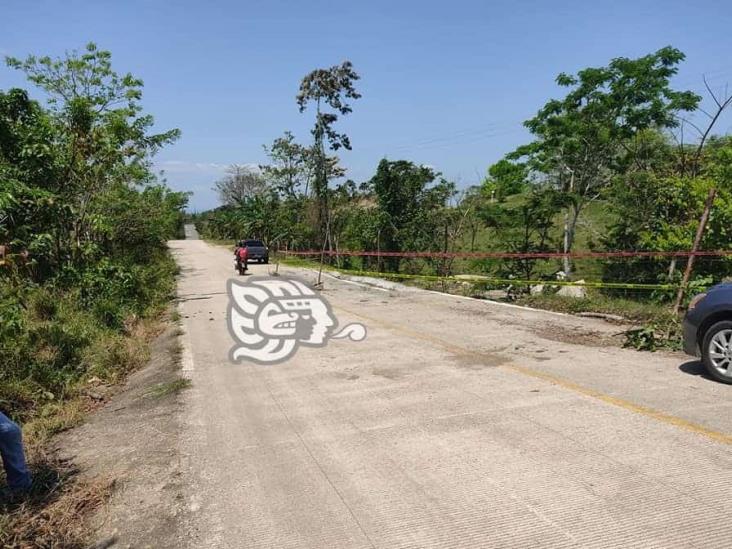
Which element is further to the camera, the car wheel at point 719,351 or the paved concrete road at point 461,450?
the car wheel at point 719,351

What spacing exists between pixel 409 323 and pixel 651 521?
7.86m

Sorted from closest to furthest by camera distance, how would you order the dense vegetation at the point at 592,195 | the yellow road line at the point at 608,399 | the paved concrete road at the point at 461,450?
the paved concrete road at the point at 461,450
the yellow road line at the point at 608,399
the dense vegetation at the point at 592,195

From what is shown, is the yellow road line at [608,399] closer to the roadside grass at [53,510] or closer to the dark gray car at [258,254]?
the roadside grass at [53,510]

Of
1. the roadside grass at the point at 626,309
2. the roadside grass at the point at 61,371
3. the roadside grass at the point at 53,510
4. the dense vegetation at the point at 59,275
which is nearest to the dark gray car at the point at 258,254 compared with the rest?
the dense vegetation at the point at 59,275

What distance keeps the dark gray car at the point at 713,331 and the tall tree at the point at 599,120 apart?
13.4m

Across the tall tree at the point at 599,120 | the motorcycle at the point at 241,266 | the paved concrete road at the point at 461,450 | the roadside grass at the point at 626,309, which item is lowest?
the paved concrete road at the point at 461,450

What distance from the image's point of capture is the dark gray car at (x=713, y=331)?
20.2ft

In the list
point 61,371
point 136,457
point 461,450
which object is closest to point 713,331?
point 461,450

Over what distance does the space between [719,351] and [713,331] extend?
235 mm

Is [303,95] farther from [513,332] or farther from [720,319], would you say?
[720,319]

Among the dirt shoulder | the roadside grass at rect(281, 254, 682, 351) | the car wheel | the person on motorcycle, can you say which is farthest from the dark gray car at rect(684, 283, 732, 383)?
the person on motorcycle

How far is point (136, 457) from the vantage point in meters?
4.82

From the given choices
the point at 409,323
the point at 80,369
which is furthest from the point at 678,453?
the point at 80,369

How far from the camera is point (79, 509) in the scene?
3889 millimetres
